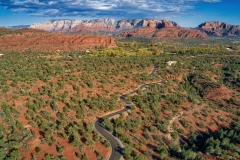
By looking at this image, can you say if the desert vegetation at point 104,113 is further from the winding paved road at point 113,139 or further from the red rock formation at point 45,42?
the red rock formation at point 45,42

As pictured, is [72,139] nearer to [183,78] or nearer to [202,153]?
[202,153]

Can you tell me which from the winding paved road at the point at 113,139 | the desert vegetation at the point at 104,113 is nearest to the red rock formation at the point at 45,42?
the desert vegetation at the point at 104,113

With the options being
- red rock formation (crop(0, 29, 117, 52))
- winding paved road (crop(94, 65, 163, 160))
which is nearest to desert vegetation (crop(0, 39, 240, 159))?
winding paved road (crop(94, 65, 163, 160))

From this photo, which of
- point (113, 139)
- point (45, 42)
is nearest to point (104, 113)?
point (113, 139)

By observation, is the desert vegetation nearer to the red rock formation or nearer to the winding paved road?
the winding paved road

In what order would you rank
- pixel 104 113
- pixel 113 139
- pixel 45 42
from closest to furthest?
pixel 113 139
pixel 104 113
pixel 45 42

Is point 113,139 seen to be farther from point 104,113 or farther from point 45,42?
point 45,42
